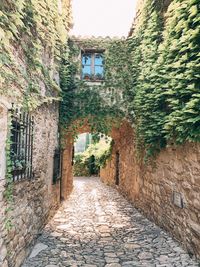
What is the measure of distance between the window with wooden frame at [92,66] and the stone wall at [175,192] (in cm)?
296

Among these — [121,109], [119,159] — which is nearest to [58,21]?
[121,109]

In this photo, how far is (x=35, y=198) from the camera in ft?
16.1

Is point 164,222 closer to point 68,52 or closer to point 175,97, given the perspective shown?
point 175,97

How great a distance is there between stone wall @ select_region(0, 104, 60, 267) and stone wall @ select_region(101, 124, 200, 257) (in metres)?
2.44

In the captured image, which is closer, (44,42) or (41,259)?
(41,259)

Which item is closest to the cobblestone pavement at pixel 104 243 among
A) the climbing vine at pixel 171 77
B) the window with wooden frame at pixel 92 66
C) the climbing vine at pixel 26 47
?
the climbing vine at pixel 171 77

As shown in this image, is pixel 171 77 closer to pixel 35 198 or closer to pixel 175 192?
pixel 175 192

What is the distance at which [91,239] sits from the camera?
5.29 meters

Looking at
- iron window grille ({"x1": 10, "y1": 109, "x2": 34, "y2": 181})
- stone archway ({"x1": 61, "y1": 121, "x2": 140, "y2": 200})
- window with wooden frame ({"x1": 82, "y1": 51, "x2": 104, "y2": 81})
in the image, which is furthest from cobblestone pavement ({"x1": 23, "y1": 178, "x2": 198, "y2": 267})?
window with wooden frame ({"x1": 82, "y1": 51, "x2": 104, "y2": 81})

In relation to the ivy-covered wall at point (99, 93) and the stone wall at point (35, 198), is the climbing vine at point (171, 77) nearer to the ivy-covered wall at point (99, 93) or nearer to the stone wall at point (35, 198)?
the ivy-covered wall at point (99, 93)

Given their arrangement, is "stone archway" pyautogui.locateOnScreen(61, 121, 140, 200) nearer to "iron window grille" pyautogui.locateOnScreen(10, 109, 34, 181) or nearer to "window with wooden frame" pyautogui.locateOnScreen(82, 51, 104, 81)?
"window with wooden frame" pyautogui.locateOnScreen(82, 51, 104, 81)

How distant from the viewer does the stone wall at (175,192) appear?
417 centimetres

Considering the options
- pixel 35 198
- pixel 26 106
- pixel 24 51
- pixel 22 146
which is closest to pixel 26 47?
pixel 24 51

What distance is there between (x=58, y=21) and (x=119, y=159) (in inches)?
279
